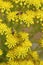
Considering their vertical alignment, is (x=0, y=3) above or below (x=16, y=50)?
above

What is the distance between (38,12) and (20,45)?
0.20 metres

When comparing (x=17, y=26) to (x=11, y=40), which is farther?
(x=17, y=26)

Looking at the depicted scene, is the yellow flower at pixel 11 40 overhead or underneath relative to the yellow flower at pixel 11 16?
underneath

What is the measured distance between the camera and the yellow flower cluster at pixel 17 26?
128 centimetres

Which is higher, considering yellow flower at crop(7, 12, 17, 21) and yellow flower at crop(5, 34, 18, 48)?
yellow flower at crop(7, 12, 17, 21)

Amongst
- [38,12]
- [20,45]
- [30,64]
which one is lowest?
[30,64]

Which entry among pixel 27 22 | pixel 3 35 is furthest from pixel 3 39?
pixel 27 22

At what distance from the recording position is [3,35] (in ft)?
4.27

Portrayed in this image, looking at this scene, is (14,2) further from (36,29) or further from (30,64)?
(30,64)

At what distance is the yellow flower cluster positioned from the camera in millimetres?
1279

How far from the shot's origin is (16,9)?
4.42ft

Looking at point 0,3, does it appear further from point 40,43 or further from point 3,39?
point 40,43

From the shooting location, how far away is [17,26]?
1396 mm

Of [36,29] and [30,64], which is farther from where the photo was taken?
[36,29]
